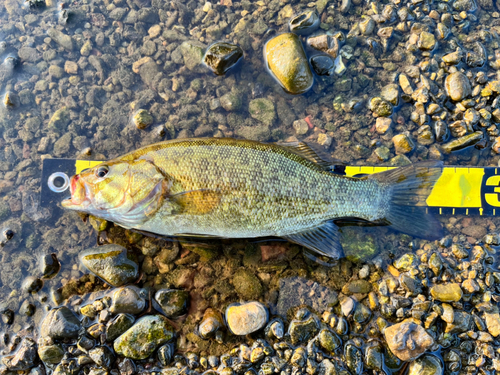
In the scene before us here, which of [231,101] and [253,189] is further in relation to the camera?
[231,101]

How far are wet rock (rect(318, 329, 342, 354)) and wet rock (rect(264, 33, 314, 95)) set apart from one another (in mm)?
2808

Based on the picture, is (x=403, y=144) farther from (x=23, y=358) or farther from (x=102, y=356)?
(x=23, y=358)

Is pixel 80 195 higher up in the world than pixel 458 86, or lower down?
lower down

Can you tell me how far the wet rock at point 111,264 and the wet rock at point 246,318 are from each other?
3.91 ft

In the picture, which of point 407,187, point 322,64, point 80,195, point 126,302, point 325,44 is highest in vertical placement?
point 325,44

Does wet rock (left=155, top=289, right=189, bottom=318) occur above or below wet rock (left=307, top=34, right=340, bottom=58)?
below

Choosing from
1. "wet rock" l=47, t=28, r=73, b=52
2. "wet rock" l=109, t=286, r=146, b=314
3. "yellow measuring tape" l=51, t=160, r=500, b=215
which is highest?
"wet rock" l=47, t=28, r=73, b=52

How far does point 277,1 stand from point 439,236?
357cm

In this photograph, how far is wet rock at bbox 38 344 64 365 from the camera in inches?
118

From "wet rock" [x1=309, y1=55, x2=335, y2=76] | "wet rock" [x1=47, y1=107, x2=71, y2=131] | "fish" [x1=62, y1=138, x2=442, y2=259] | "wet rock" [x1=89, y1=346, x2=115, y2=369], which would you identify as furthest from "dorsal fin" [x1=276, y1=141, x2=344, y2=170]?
"wet rock" [x1=89, y1=346, x2=115, y2=369]

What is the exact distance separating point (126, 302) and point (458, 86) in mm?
4569

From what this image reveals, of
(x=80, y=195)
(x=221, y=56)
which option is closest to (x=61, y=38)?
(x=221, y=56)

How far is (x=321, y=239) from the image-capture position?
3.19m

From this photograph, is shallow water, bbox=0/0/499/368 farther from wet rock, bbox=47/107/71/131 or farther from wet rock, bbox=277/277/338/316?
wet rock, bbox=277/277/338/316
